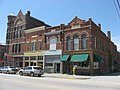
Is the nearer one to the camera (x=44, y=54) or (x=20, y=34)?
(x=44, y=54)

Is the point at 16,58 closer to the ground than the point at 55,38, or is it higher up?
closer to the ground

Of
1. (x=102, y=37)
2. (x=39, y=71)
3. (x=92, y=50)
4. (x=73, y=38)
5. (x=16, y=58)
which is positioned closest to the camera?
(x=39, y=71)

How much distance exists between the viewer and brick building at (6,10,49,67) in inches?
1841

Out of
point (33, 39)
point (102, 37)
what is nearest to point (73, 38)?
point (102, 37)

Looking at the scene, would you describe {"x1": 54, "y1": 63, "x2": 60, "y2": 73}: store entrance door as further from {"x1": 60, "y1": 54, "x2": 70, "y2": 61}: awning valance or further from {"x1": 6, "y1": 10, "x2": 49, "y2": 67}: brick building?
{"x1": 6, "y1": 10, "x2": 49, "y2": 67}: brick building

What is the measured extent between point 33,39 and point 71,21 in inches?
441

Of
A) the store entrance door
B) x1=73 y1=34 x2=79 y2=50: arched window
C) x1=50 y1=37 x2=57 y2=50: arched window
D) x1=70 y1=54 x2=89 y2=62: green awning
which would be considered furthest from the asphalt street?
x1=50 y1=37 x2=57 y2=50: arched window

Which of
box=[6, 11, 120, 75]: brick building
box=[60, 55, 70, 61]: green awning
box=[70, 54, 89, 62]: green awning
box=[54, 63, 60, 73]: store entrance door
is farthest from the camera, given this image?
box=[54, 63, 60, 73]: store entrance door

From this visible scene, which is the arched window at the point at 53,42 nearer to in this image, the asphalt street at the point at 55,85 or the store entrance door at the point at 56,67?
the store entrance door at the point at 56,67

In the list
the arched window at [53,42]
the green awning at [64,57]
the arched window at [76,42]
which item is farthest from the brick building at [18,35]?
the arched window at [76,42]

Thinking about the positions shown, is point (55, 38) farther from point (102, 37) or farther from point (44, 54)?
point (102, 37)

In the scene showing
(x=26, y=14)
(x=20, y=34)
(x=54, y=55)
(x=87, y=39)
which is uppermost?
(x=26, y=14)

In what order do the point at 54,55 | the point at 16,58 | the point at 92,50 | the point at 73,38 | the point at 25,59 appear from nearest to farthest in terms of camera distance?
the point at 92,50 → the point at 73,38 → the point at 54,55 → the point at 25,59 → the point at 16,58

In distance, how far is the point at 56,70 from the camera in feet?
125
